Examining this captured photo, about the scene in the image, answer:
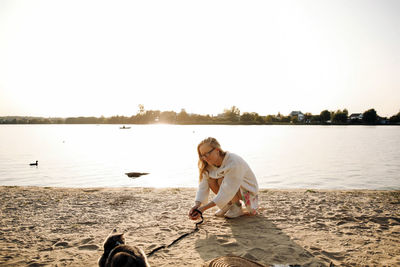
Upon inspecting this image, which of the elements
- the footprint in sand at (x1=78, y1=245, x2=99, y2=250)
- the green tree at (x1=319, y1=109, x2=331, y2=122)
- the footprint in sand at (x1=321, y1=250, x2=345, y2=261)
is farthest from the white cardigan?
the green tree at (x1=319, y1=109, x2=331, y2=122)

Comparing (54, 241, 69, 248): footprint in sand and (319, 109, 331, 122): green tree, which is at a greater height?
(319, 109, 331, 122): green tree

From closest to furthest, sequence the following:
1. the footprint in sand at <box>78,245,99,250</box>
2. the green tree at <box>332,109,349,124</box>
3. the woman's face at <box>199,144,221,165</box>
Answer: the footprint in sand at <box>78,245,99,250</box>, the woman's face at <box>199,144,221,165</box>, the green tree at <box>332,109,349,124</box>

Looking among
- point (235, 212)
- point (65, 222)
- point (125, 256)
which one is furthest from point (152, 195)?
point (125, 256)

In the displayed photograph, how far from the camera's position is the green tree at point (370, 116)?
14100 cm

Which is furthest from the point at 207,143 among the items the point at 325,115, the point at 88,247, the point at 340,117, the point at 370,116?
the point at 325,115

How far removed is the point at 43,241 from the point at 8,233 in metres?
0.92

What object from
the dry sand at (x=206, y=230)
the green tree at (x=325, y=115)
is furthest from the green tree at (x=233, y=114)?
the dry sand at (x=206, y=230)

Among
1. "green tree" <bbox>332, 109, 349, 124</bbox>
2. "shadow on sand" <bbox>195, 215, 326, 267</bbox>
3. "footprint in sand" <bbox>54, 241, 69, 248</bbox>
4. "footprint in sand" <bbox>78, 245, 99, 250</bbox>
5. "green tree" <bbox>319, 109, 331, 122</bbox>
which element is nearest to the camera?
"shadow on sand" <bbox>195, 215, 326, 267</bbox>

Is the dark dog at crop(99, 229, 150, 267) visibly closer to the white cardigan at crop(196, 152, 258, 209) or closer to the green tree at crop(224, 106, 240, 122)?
the white cardigan at crop(196, 152, 258, 209)

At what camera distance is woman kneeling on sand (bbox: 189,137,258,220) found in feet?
14.6

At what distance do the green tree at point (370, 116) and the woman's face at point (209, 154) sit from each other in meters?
165

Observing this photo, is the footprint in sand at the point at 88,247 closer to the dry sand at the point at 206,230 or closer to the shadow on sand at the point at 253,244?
the dry sand at the point at 206,230

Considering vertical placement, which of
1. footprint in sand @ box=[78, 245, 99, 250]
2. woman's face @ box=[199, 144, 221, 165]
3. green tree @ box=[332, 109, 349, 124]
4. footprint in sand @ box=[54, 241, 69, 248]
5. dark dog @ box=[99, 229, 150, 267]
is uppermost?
green tree @ box=[332, 109, 349, 124]

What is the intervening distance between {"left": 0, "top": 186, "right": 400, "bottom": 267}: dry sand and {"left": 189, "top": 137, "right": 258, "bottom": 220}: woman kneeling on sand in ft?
1.67
